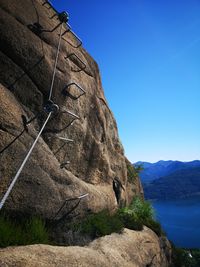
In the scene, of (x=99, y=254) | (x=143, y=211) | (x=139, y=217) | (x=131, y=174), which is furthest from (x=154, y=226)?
(x=99, y=254)

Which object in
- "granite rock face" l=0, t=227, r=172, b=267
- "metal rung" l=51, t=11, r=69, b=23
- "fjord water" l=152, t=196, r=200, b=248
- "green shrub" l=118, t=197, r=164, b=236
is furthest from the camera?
"fjord water" l=152, t=196, r=200, b=248

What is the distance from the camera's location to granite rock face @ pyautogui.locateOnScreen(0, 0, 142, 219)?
7.56 metres

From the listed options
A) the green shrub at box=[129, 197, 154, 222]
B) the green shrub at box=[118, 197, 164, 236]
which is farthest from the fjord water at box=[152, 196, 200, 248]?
the green shrub at box=[118, 197, 164, 236]

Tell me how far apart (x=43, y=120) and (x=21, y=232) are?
14.4ft

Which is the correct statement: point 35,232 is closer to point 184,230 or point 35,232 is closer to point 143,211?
point 143,211

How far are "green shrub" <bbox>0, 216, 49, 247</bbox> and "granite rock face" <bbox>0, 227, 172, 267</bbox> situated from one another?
10.3 inches

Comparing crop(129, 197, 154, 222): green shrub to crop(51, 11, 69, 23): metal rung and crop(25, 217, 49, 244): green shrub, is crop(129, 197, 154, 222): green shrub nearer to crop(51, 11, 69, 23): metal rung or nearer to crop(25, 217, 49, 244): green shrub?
crop(25, 217, 49, 244): green shrub

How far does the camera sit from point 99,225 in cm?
1027

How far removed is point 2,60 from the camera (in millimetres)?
8602

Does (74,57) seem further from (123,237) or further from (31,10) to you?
(123,237)

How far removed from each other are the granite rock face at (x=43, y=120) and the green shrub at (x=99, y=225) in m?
0.39

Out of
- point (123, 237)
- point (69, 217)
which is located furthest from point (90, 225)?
point (123, 237)

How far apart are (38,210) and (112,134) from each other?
10.5 metres

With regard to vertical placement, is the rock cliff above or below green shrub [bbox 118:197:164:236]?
above
